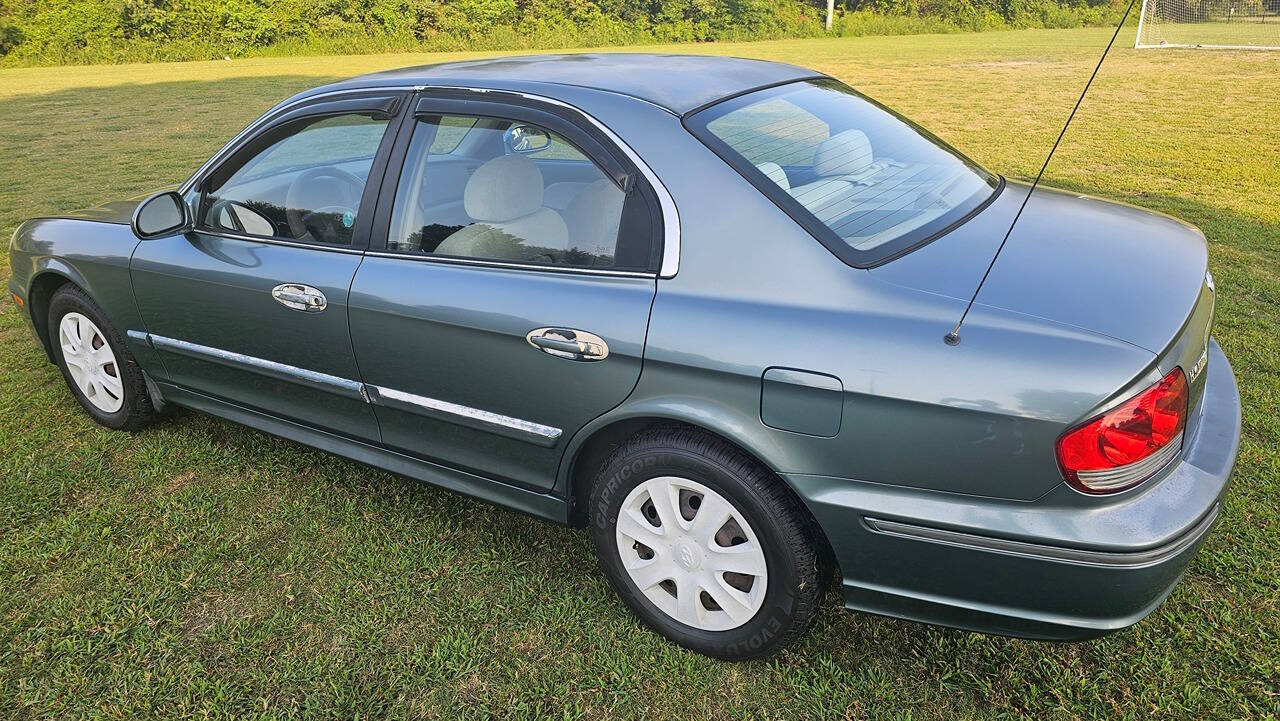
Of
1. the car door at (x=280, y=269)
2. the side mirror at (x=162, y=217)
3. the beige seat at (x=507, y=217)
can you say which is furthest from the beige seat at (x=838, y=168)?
the side mirror at (x=162, y=217)

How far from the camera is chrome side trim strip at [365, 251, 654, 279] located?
2225mm

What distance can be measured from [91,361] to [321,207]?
5.16 ft

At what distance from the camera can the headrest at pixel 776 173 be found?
2234 millimetres

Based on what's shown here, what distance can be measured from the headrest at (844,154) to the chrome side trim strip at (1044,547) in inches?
40.7

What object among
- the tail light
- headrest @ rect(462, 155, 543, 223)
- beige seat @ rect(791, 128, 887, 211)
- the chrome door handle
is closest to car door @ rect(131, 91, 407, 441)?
the chrome door handle

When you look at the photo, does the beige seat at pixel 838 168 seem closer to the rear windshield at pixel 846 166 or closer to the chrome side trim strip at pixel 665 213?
the rear windshield at pixel 846 166

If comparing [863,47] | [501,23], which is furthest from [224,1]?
[863,47]

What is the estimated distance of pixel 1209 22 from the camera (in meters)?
26.3

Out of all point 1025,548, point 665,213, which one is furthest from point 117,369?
point 1025,548

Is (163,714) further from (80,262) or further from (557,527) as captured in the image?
(80,262)

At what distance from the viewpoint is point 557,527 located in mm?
3023

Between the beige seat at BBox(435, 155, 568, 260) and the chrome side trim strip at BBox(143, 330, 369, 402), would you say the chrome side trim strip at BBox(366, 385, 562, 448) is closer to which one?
the chrome side trim strip at BBox(143, 330, 369, 402)

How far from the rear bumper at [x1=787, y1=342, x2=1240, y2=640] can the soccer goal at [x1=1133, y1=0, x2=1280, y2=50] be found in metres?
26.7

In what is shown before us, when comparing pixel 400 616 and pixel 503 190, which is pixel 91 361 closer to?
pixel 400 616
